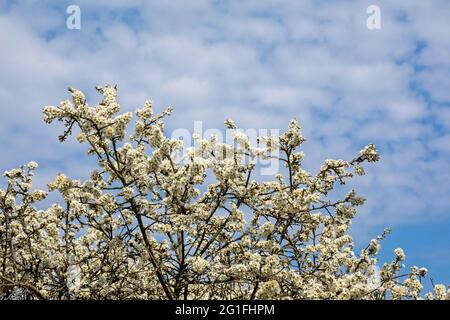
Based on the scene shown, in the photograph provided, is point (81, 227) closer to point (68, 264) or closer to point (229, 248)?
point (68, 264)

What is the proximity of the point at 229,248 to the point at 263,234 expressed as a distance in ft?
5.49

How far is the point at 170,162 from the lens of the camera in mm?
12875

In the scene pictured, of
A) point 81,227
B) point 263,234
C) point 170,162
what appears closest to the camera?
point 263,234

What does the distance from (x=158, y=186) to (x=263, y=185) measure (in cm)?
209

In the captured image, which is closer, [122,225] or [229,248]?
[122,225]

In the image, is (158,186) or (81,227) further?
(81,227)

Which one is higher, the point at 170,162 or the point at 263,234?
the point at 170,162

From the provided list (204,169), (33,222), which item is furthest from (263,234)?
(33,222)

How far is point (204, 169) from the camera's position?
12234 mm

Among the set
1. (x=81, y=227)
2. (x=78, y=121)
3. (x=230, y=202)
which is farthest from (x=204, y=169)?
(x=81, y=227)

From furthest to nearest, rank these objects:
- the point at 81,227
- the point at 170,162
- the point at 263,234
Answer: the point at 81,227 < the point at 170,162 < the point at 263,234

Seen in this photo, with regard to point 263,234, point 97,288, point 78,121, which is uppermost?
point 78,121

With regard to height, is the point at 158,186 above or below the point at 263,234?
above

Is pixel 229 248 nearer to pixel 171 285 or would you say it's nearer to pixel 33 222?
pixel 171 285
